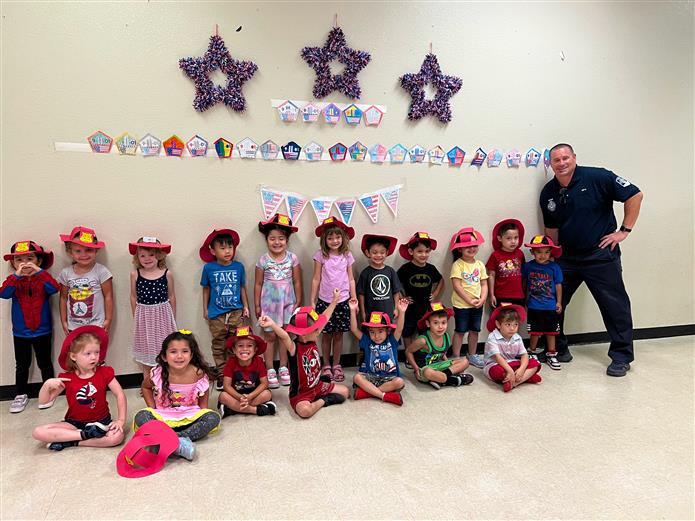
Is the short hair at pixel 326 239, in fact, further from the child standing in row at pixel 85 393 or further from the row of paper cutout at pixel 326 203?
the child standing in row at pixel 85 393

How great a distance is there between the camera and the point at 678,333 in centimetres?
439

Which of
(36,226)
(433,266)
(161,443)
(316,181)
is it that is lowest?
(161,443)

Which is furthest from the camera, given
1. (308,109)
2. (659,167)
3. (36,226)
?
(659,167)

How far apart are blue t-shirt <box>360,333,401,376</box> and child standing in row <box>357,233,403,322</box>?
33 cm

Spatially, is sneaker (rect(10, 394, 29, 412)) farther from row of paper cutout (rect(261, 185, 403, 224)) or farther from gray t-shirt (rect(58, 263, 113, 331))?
row of paper cutout (rect(261, 185, 403, 224))

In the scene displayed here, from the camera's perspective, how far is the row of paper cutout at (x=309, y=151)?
122 inches

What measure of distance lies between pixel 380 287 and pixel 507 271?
3.43ft

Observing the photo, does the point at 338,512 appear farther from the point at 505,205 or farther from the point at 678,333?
the point at 678,333

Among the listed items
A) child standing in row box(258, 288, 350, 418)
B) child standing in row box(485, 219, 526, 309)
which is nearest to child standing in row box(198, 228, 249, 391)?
child standing in row box(258, 288, 350, 418)

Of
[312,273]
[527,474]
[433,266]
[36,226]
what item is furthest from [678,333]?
[36,226]

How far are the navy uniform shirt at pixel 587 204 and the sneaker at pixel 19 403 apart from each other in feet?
12.7

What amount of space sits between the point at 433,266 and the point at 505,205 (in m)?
0.80

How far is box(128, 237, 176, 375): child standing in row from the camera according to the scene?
3117mm

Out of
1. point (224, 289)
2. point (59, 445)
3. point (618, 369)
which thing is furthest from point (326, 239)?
point (618, 369)
